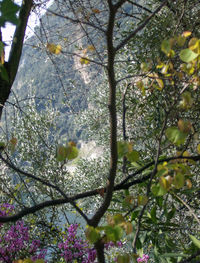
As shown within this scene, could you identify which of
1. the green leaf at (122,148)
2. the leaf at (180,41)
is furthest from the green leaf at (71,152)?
the leaf at (180,41)

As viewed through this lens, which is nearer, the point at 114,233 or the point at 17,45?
the point at 114,233

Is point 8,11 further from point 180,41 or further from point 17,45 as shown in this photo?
point 17,45

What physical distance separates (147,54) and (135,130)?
153cm

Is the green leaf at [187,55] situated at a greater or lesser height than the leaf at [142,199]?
greater

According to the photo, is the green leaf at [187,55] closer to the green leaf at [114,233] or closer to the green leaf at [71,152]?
the green leaf at [71,152]

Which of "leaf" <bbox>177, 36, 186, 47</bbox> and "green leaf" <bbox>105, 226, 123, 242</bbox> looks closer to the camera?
"green leaf" <bbox>105, 226, 123, 242</bbox>

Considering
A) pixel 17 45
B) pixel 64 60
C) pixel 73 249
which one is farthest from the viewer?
pixel 64 60

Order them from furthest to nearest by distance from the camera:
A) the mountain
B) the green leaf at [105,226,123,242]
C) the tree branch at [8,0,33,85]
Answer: the mountain < the tree branch at [8,0,33,85] < the green leaf at [105,226,123,242]

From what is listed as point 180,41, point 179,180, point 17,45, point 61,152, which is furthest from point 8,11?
point 17,45

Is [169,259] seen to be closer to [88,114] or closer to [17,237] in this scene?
[17,237]

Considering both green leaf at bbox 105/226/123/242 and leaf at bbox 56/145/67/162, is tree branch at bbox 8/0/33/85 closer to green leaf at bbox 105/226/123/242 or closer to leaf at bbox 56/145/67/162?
leaf at bbox 56/145/67/162

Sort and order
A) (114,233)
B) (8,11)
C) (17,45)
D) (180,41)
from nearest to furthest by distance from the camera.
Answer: (8,11), (114,233), (180,41), (17,45)

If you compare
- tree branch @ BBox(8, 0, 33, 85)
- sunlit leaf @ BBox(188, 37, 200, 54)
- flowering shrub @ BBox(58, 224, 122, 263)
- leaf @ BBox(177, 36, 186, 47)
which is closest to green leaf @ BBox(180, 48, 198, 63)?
sunlit leaf @ BBox(188, 37, 200, 54)

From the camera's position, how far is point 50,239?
3.87 m
